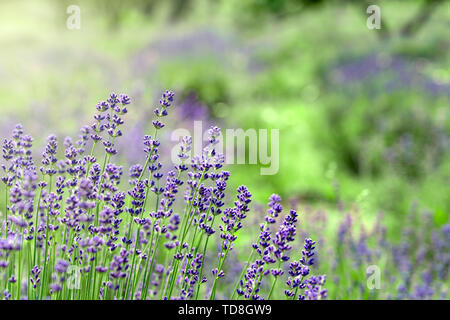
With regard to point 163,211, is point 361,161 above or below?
below

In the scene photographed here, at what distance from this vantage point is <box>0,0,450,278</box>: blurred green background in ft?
13.5

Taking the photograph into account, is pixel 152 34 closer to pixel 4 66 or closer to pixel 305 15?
pixel 4 66

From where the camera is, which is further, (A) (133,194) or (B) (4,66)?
(B) (4,66)

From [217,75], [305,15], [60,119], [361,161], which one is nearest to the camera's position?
[60,119]

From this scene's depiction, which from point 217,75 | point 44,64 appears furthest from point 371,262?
point 44,64

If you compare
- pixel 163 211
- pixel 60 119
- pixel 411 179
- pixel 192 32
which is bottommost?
pixel 411 179

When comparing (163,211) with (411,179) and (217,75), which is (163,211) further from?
(217,75)

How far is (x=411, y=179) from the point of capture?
439cm

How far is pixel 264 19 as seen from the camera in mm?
9383

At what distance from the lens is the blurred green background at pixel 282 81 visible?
4113 millimetres

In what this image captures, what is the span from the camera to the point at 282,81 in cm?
649
